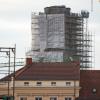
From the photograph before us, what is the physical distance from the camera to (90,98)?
250 feet


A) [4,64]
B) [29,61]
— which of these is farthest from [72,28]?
[4,64]

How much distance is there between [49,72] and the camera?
259 ft

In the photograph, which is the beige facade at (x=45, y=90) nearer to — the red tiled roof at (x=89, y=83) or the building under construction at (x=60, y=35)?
the red tiled roof at (x=89, y=83)

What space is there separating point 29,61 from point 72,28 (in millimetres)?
67827

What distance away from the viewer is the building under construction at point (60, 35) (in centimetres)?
14725


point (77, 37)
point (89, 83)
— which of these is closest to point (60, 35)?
point (77, 37)

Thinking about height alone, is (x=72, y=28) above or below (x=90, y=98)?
above

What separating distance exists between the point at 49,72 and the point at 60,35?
232ft

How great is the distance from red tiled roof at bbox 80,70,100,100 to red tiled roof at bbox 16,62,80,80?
1955mm

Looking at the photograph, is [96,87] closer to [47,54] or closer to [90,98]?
[90,98]

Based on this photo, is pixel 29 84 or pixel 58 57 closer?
pixel 29 84

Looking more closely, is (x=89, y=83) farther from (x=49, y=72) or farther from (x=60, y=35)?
(x=60, y=35)

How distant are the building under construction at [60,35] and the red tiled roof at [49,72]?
213 feet

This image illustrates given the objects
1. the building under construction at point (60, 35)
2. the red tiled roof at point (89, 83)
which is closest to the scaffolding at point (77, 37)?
the building under construction at point (60, 35)
